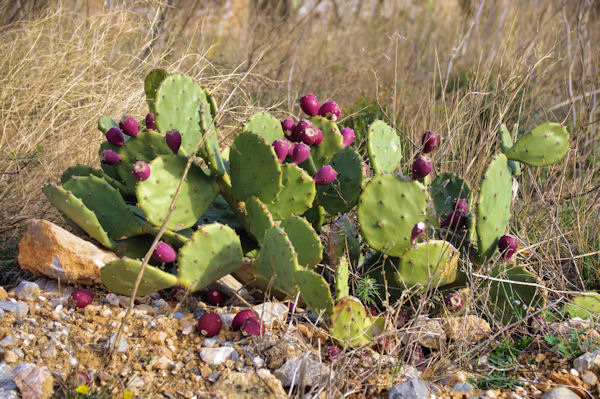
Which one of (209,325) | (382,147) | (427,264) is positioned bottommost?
(209,325)

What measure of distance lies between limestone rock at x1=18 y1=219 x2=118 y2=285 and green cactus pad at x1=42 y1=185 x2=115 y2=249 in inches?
2.7

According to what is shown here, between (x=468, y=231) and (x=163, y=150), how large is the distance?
3.69 feet

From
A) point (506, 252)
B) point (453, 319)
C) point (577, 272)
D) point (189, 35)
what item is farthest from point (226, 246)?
point (189, 35)

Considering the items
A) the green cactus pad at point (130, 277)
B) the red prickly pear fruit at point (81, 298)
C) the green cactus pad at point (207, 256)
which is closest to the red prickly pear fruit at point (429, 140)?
the green cactus pad at point (207, 256)

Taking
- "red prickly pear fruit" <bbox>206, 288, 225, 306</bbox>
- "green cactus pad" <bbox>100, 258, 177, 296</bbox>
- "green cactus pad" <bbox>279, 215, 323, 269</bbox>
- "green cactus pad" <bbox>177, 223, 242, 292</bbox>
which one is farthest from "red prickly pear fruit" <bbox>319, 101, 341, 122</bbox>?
"green cactus pad" <bbox>100, 258, 177, 296</bbox>

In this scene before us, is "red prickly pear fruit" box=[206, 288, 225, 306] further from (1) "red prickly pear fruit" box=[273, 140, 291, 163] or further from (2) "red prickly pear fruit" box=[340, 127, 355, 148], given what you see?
(2) "red prickly pear fruit" box=[340, 127, 355, 148]

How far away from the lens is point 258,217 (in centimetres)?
205

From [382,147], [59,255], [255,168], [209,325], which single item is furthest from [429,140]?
[59,255]

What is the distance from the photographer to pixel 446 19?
23.8 feet

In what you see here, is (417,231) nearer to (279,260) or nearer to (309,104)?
(279,260)

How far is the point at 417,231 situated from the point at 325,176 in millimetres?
383

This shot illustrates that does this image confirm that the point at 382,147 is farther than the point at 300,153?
Yes

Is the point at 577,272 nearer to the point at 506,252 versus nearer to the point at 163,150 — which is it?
the point at 506,252

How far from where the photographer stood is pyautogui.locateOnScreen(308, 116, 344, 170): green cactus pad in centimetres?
234
